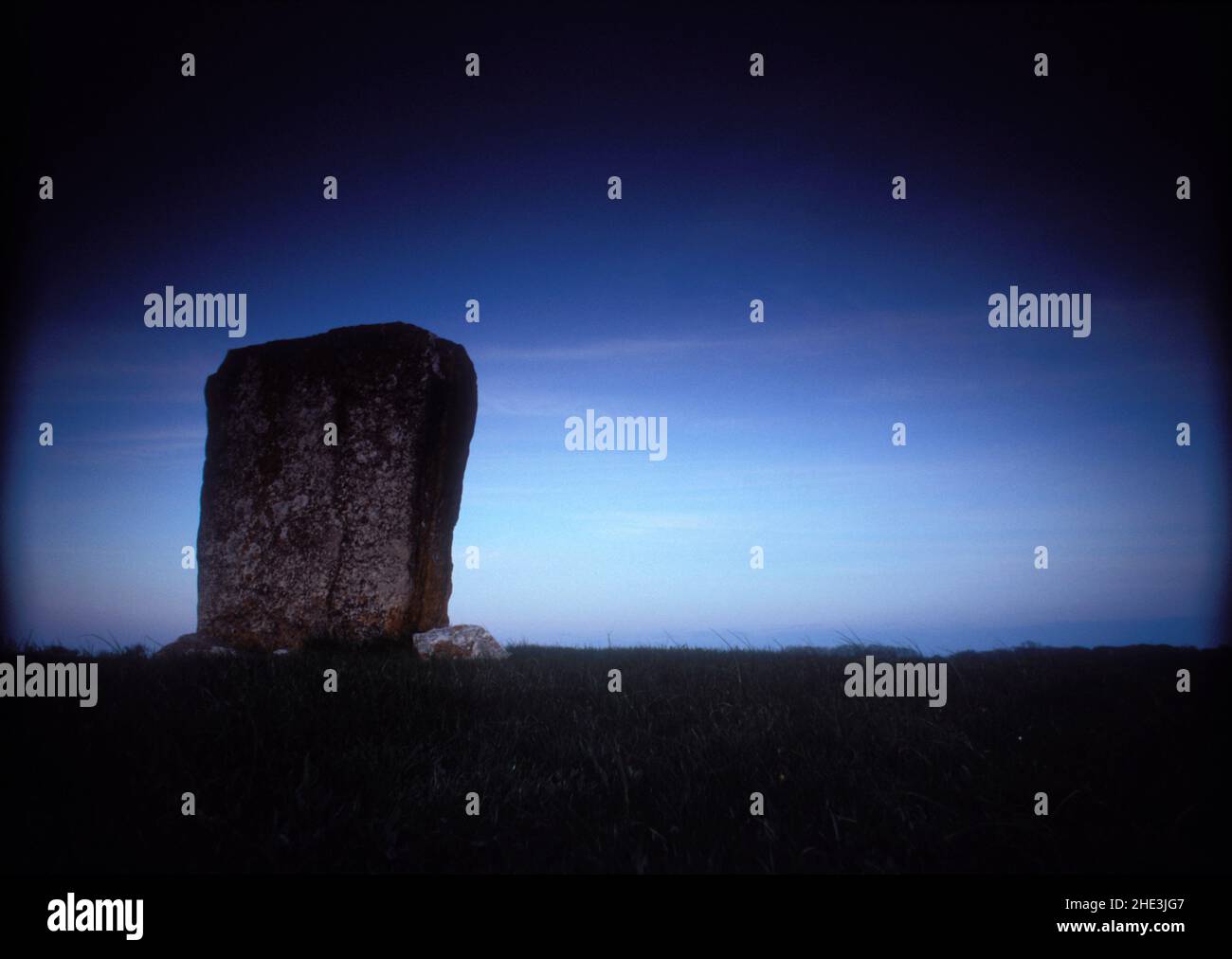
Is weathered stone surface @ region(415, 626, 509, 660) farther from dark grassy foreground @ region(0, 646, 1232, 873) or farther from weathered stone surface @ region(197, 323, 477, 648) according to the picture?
dark grassy foreground @ region(0, 646, 1232, 873)

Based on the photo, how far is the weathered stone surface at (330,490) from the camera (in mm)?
7680

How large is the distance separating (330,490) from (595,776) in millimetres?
5068

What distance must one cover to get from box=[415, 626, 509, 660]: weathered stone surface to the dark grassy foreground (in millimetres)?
1823

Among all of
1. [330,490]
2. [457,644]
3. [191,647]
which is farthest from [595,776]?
[191,647]

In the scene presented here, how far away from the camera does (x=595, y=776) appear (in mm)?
4078

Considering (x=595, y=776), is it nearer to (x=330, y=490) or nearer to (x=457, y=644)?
(x=457, y=644)

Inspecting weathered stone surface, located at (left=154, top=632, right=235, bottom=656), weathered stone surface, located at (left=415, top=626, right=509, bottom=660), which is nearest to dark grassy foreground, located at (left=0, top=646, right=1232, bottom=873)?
weathered stone surface, located at (left=154, top=632, right=235, bottom=656)

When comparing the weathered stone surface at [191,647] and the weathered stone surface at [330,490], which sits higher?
the weathered stone surface at [330,490]

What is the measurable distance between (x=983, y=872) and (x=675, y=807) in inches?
56.1

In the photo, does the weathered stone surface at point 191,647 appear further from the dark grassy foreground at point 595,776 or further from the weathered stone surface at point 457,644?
the weathered stone surface at point 457,644

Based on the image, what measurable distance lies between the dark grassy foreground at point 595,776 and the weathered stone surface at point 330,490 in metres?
1.89

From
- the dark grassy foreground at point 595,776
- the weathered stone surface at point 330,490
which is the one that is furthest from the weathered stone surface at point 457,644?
the dark grassy foreground at point 595,776
